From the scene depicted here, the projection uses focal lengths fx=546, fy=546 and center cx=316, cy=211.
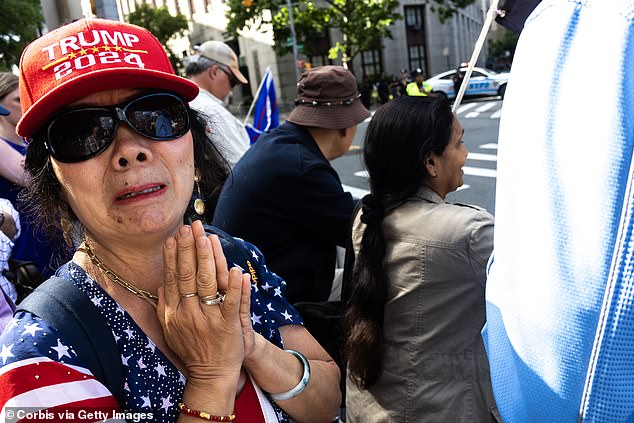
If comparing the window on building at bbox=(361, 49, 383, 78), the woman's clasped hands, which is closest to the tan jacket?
the woman's clasped hands

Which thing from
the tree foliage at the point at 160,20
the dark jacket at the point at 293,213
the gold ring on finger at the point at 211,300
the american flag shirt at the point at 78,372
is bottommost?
the dark jacket at the point at 293,213

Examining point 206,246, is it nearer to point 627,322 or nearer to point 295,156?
point 627,322

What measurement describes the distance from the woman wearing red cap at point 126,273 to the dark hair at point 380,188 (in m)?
0.75

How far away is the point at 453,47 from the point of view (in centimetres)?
4588

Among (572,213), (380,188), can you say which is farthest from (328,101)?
(572,213)

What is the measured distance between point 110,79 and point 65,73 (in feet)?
0.32

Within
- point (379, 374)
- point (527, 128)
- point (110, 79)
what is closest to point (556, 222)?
point (527, 128)

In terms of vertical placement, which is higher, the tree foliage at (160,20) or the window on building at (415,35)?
the tree foliage at (160,20)

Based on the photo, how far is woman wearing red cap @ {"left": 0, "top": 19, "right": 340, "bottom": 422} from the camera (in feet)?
3.81

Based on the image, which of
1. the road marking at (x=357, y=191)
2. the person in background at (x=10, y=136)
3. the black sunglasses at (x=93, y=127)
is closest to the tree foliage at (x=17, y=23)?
the road marking at (x=357, y=191)

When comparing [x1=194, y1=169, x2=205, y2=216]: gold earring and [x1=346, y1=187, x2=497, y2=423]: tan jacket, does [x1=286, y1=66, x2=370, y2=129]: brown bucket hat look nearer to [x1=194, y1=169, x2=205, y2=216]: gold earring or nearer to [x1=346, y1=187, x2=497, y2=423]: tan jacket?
[x1=346, y1=187, x2=497, y2=423]: tan jacket

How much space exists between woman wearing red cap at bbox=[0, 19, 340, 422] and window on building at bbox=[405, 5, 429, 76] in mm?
42120

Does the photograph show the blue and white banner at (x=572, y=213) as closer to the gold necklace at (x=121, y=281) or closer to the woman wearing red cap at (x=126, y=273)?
the woman wearing red cap at (x=126, y=273)

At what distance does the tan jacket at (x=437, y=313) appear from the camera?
2.06 meters
